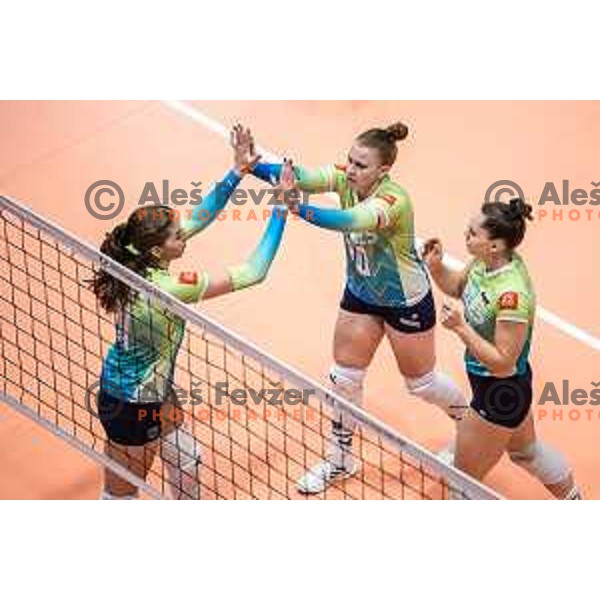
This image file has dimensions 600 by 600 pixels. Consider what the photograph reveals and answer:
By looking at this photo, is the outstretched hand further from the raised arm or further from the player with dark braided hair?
the raised arm

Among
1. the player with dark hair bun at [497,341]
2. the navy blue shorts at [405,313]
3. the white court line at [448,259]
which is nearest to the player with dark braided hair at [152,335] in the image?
the navy blue shorts at [405,313]

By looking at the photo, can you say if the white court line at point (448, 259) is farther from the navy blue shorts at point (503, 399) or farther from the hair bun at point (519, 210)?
the navy blue shorts at point (503, 399)

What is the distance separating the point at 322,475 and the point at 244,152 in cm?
176

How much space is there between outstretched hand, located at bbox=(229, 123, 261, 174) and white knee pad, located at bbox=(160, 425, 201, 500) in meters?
1.38

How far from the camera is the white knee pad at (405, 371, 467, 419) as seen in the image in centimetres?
832

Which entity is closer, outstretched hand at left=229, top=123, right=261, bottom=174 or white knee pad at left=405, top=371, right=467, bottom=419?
outstretched hand at left=229, top=123, right=261, bottom=174

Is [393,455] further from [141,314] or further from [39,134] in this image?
[39,134]

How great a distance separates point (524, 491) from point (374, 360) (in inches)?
41.7

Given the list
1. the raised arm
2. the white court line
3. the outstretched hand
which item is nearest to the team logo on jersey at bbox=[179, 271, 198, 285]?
the raised arm

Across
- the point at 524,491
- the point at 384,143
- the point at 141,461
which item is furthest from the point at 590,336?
the point at 141,461

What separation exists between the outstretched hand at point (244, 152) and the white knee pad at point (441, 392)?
4.72 feet

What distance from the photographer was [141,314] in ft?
25.4

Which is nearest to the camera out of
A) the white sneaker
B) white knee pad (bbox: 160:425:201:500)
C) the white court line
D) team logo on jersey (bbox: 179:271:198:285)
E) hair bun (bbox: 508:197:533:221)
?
hair bun (bbox: 508:197:533:221)

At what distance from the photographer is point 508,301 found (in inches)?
305
